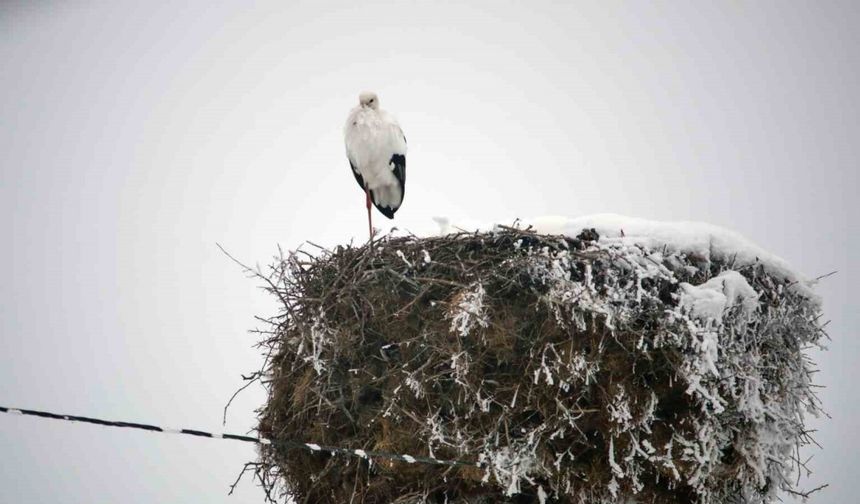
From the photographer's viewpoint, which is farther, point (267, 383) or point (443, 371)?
point (267, 383)

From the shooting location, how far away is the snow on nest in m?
4.92

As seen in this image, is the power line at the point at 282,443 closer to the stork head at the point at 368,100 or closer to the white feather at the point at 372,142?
the white feather at the point at 372,142

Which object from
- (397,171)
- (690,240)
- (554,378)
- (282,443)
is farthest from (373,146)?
(554,378)

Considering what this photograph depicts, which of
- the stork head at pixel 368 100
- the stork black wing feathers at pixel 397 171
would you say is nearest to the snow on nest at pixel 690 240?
the stork black wing feathers at pixel 397 171

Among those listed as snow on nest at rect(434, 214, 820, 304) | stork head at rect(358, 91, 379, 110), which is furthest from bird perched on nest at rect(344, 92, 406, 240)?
snow on nest at rect(434, 214, 820, 304)

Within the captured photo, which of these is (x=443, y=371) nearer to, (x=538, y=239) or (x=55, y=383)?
(x=538, y=239)

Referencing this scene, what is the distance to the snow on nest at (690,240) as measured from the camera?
16.1 ft

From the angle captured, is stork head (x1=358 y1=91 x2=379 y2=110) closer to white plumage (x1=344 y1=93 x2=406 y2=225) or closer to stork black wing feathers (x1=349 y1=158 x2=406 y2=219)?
white plumage (x1=344 y1=93 x2=406 y2=225)

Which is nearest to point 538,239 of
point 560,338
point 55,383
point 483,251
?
point 483,251

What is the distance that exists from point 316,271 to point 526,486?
85.1 inches

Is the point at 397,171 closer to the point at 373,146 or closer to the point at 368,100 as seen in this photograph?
the point at 373,146

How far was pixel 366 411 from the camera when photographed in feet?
16.9

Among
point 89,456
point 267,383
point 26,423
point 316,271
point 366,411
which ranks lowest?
point 366,411

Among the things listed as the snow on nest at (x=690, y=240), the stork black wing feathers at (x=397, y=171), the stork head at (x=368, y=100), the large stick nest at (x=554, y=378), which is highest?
the stork head at (x=368, y=100)
